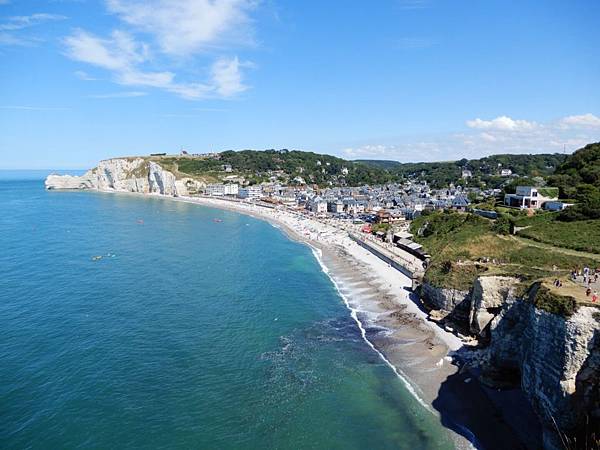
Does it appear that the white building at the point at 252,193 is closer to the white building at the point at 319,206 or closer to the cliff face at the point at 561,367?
the white building at the point at 319,206

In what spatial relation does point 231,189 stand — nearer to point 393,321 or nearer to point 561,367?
point 393,321

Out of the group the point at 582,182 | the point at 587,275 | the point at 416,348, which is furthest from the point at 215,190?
the point at 587,275

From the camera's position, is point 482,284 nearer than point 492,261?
Yes

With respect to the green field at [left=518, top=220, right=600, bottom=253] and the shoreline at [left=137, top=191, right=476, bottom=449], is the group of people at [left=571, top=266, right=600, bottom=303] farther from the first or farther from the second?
the shoreline at [left=137, top=191, right=476, bottom=449]

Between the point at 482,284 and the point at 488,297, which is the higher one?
the point at 482,284

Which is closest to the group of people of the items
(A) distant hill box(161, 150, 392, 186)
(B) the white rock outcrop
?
(B) the white rock outcrop

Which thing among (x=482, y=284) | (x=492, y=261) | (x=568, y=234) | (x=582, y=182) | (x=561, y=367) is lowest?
(x=561, y=367)
